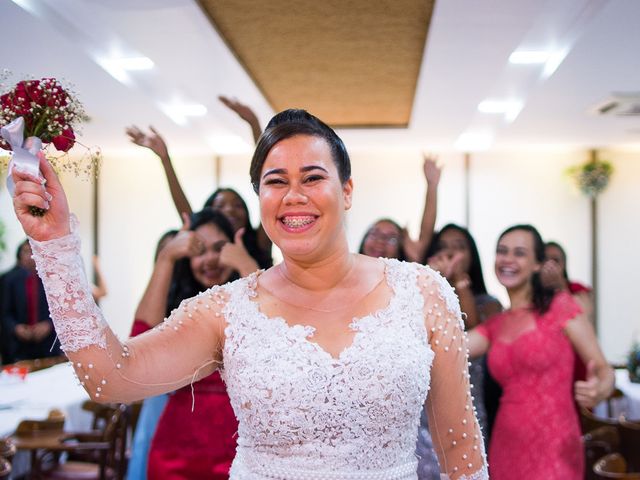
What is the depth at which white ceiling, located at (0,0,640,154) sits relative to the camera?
15.0 ft

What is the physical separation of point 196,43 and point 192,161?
627 cm

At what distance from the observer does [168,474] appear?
320cm

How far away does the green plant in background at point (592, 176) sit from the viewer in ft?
35.5

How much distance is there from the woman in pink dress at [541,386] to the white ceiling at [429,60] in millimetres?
1844

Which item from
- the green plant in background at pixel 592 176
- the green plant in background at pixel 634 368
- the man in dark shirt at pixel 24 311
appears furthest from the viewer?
the green plant in background at pixel 592 176

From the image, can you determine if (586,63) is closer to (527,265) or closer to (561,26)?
(561,26)

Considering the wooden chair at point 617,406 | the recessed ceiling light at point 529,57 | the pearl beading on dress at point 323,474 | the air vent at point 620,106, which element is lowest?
the wooden chair at point 617,406

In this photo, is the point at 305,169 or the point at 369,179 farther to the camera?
the point at 369,179

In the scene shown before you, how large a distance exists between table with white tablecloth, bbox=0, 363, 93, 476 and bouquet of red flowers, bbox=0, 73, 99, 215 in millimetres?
3307

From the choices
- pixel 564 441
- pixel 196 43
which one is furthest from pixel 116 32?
pixel 564 441

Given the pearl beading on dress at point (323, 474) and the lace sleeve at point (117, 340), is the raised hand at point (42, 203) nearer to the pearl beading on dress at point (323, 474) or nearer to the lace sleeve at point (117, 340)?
the lace sleeve at point (117, 340)

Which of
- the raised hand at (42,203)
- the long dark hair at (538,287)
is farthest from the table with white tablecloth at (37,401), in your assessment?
the raised hand at (42,203)

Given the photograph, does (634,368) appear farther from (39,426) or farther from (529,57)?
(39,426)

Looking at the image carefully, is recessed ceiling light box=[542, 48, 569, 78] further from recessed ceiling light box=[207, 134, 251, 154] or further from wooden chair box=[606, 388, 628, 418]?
recessed ceiling light box=[207, 134, 251, 154]
